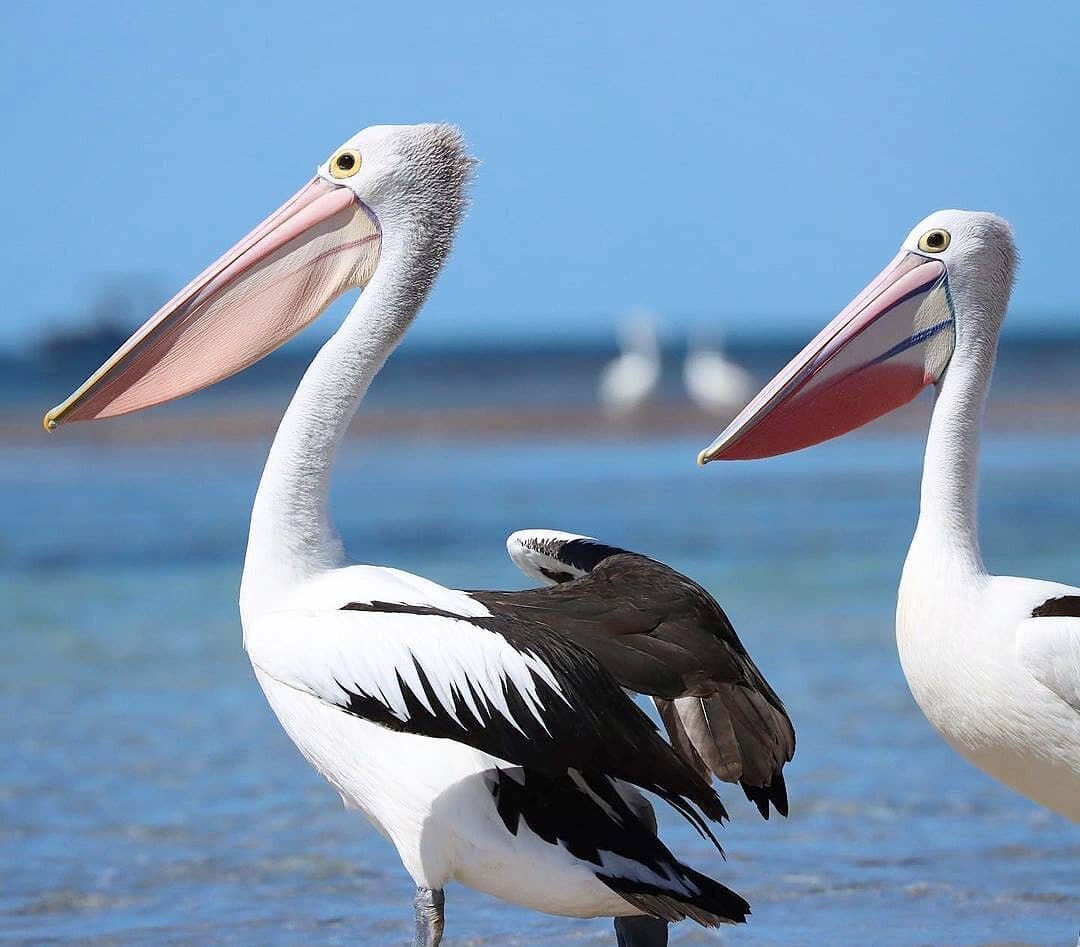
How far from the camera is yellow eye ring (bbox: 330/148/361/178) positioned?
12.5 ft

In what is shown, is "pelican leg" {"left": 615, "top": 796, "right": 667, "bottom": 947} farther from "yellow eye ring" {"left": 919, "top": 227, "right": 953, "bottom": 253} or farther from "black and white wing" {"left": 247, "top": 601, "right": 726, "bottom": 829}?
"yellow eye ring" {"left": 919, "top": 227, "right": 953, "bottom": 253}

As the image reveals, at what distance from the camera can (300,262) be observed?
3863mm

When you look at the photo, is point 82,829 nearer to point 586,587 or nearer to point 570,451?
point 586,587

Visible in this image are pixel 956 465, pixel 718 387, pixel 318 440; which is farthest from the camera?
pixel 718 387

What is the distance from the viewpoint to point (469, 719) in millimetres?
3027

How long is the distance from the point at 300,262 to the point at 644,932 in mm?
1541

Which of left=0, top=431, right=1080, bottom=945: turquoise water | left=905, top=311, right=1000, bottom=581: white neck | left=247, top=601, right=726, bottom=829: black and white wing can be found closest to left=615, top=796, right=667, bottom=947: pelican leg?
left=247, top=601, right=726, bottom=829: black and white wing

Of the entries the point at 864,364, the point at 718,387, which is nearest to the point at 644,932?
the point at 864,364

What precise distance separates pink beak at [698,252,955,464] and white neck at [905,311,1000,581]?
0.07 m

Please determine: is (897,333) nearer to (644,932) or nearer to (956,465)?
(956,465)

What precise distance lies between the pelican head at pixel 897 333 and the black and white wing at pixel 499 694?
889 mm

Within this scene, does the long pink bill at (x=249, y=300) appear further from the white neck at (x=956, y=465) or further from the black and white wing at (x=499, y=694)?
the white neck at (x=956, y=465)

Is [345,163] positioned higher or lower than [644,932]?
higher

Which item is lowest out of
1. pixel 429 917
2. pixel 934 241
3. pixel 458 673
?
pixel 429 917
